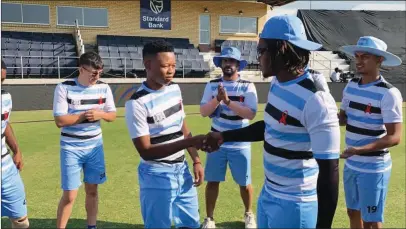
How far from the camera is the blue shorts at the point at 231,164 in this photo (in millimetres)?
4625

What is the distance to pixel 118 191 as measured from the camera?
5.73m

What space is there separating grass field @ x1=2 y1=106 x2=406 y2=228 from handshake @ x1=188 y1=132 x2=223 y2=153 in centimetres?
225

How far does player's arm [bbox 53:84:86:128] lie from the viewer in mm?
4012

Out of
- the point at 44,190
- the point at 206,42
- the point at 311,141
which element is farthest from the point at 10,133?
the point at 206,42

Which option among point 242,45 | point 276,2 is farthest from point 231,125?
point 276,2

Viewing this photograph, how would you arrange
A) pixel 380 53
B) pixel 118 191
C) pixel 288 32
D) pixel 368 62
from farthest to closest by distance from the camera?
pixel 118 191
pixel 368 62
pixel 380 53
pixel 288 32

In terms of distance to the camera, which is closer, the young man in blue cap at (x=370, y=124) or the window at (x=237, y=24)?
the young man in blue cap at (x=370, y=124)

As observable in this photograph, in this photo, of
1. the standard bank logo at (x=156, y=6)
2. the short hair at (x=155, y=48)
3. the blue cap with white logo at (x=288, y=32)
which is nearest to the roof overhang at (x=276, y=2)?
the standard bank logo at (x=156, y=6)

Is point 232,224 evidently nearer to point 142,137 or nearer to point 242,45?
point 142,137

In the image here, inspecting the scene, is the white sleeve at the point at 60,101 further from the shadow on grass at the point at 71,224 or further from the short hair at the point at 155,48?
the short hair at the point at 155,48

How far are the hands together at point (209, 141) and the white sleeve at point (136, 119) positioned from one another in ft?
1.62

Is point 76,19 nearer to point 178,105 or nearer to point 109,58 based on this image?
point 109,58

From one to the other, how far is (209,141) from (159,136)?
0.60 m

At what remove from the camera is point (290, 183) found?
2211 millimetres
